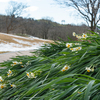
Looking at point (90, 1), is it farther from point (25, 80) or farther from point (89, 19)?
point (25, 80)

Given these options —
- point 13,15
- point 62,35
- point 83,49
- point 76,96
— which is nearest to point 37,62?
point 83,49

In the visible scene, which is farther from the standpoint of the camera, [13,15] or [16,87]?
[13,15]

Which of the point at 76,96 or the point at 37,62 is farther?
the point at 37,62

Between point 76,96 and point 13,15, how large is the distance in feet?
92.1

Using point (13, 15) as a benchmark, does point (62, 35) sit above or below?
below

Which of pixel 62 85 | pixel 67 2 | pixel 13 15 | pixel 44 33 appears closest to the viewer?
pixel 62 85

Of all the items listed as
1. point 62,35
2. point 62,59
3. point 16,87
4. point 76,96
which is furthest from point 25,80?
point 62,35

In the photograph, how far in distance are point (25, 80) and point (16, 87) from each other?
125 mm

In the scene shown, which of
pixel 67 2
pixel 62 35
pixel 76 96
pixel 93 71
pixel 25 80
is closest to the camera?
pixel 76 96

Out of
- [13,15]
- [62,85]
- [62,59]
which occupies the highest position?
[13,15]

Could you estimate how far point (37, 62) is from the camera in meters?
A: 1.56

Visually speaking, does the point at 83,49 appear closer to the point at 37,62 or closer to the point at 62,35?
the point at 37,62

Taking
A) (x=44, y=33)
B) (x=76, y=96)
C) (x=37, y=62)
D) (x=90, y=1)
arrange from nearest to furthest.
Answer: (x=76, y=96) → (x=37, y=62) → (x=90, y=1) → (x=44, y=33)

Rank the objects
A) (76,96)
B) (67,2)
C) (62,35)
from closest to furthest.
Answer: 1. (76,96)
2. (67,2)
3. (62,35)
